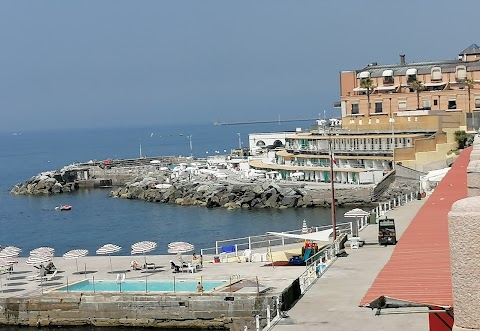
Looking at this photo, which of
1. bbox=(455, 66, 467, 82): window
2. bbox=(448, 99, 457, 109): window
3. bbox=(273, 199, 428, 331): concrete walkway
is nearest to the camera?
bbox=(273, 199, 428, 331): concrete walkway

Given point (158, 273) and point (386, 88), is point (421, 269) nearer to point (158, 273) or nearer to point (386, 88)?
point (158, 273)

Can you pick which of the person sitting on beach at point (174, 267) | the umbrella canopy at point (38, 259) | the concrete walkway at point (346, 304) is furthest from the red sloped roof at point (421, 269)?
the umbrella canopy at point (38, 259)

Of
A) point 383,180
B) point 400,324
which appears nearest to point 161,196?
point 383,180

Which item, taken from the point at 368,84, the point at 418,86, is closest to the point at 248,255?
the point at 418,86

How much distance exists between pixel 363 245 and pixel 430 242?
22.5 meters

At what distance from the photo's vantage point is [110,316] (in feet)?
→ 105

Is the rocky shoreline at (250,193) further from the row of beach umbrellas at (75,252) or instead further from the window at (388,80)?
the row of beach umbrellas at (75,252)

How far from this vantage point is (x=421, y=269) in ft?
36.6

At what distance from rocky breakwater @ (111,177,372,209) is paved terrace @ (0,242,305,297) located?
38683 mm

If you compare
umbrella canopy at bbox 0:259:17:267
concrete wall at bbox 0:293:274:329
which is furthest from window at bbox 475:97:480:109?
concrete wall at bbox 0:293:274:329

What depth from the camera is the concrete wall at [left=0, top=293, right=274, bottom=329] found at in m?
30.2

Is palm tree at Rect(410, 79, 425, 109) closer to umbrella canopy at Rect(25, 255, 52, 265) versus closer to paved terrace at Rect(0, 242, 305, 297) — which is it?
paved terrace at Rect(0, 242, 305, 297)

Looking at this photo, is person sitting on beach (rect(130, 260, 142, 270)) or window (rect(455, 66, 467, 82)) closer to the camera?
person sitting on beach (rect(130, 260, 142, 270))

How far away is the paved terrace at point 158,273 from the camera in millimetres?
32938
